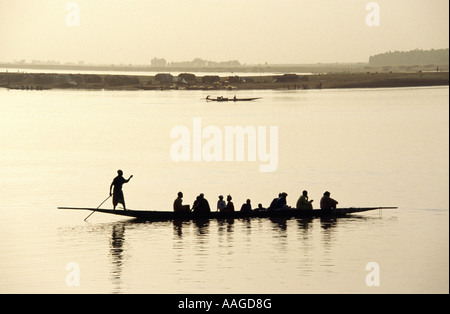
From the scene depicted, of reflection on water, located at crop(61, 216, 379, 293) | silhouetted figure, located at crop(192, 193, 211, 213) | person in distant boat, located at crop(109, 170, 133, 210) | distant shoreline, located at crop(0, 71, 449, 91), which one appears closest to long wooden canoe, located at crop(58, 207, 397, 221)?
silhouetted figure, located at crop(192, 193, 211, 213)

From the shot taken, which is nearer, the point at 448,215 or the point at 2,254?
the point at 2,254

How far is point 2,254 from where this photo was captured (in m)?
30.9

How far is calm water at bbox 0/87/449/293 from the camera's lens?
27.7 meters

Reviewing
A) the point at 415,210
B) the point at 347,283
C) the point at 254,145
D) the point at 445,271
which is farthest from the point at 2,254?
the point at 254,145

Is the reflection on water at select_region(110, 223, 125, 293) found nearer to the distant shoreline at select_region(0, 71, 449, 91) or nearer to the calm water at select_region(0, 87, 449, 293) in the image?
the calm water at select_region(0, 87, 449, 293)

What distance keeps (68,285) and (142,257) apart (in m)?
4.33

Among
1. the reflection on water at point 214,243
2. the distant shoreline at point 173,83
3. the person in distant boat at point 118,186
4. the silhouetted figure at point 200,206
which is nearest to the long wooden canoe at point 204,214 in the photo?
the silhouetted figure at point 200,206

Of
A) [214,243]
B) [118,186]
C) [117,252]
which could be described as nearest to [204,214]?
[214,243]

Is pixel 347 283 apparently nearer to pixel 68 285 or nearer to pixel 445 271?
pixel 445 271

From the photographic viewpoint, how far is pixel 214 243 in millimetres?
32281

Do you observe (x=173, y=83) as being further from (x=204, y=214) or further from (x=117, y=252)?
(x=117, y=252)

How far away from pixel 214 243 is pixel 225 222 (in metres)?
3.20

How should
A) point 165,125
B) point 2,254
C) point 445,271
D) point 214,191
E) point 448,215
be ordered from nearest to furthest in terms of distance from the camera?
point 445,271 → point 2,254 → point 448,215 → point 214,191 → point 165,125

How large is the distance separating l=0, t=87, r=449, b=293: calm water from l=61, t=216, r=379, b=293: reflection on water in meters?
0.07
